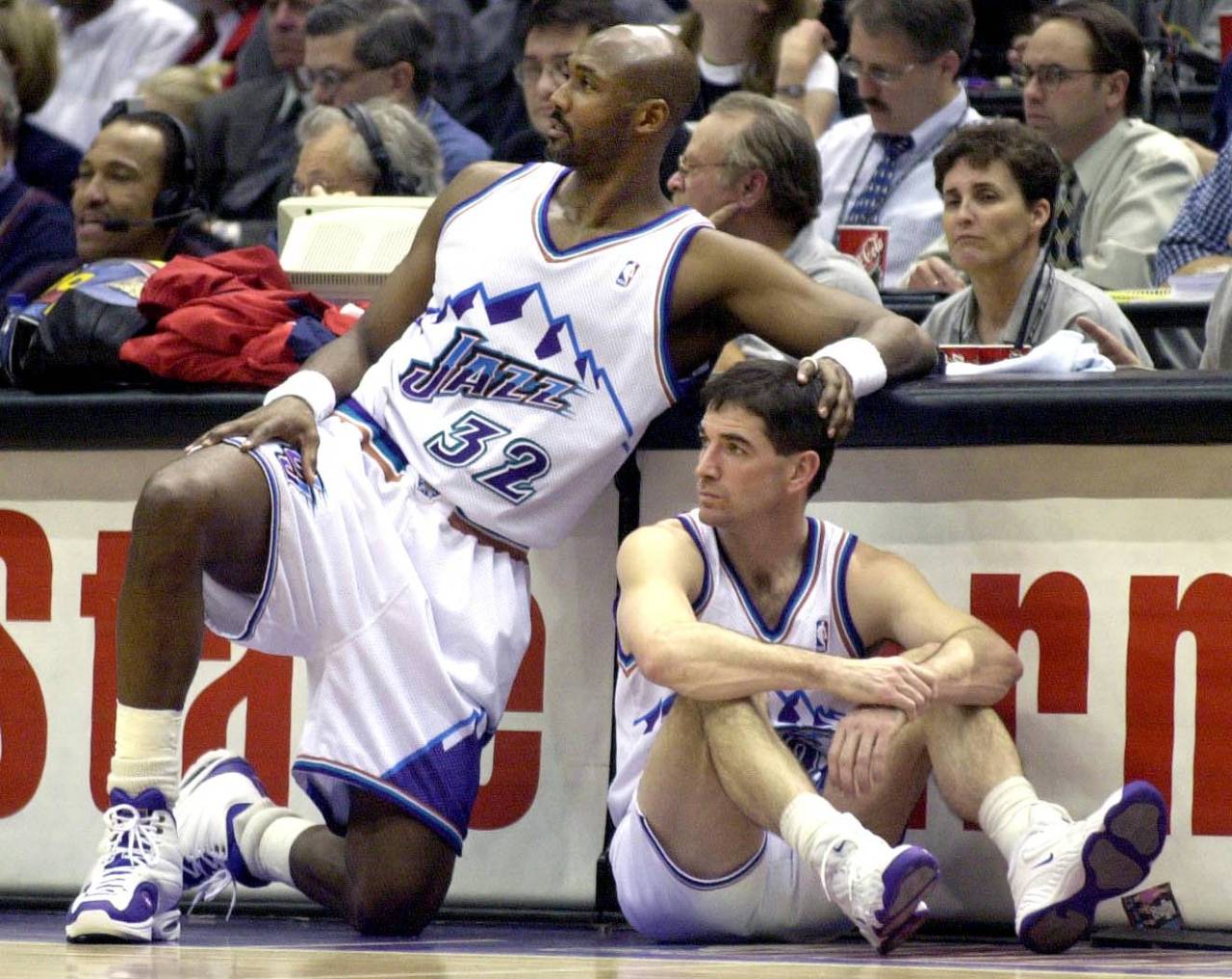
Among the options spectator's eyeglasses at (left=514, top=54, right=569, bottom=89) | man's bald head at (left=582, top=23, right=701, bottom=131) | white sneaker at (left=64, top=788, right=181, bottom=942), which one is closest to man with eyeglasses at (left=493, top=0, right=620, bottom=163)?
spectator's eyeglasses at (left=514, top=54, right=569, bottom=89)

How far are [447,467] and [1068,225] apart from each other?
258 cm

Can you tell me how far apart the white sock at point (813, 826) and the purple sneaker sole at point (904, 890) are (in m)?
0.13

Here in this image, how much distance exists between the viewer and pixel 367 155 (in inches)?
247

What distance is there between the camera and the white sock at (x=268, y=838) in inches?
166

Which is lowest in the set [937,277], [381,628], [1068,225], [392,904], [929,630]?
[392,904]

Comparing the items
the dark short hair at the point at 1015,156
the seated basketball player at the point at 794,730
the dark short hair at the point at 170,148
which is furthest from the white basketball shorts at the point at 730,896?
the dark short hair at the point at 170,148

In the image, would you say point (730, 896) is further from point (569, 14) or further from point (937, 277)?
point (569, 14)

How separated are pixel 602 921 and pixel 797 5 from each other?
3.87 metres

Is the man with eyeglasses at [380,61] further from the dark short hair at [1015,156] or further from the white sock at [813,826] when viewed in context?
the white sock at [813,826]

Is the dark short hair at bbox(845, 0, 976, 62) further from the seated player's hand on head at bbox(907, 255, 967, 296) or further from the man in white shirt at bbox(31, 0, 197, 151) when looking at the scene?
the man in white shirt at bbox(31, 0, 197, 151)

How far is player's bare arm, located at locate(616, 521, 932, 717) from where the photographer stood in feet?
12.2

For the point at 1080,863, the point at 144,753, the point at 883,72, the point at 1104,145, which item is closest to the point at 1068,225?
the point at 1104,145

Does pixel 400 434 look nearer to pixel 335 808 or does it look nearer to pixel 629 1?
pixel 335 808

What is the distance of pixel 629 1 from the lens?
25.5 feet
